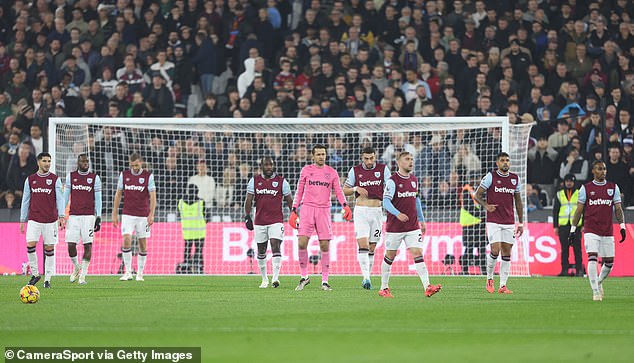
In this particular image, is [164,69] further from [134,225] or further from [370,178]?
[370,178]

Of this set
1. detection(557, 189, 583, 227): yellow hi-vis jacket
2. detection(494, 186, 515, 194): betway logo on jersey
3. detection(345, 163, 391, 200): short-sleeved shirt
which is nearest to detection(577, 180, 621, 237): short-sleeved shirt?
detection(494, 186, 515, 194): betway logo on jersey

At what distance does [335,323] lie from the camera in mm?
11523

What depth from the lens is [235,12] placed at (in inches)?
1158

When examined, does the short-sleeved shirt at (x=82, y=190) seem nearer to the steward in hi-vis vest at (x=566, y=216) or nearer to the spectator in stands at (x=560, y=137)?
the steward in hi-vis vest at (x=566, y=216)

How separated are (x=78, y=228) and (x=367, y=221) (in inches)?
232

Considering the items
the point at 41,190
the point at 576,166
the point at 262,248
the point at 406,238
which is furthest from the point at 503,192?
the point at 41,190

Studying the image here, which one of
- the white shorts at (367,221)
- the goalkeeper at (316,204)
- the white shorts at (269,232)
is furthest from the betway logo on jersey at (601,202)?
the white shorts at (269,232)

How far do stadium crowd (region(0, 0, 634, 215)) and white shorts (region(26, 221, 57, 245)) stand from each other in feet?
18.7

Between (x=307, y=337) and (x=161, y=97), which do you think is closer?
(x=307, y=337)

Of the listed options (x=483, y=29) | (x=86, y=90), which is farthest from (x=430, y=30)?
(x=86, y=90)

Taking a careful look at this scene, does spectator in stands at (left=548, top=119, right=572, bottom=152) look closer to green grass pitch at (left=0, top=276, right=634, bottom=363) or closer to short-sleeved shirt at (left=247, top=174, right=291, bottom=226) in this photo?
green grass pitch at (left=0, top=276, right=634, bottom=363)

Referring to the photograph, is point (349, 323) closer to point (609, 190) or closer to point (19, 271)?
point (609, 190)

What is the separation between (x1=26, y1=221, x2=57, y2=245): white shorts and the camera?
1859 cm

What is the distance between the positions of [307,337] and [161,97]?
58.1 ft
